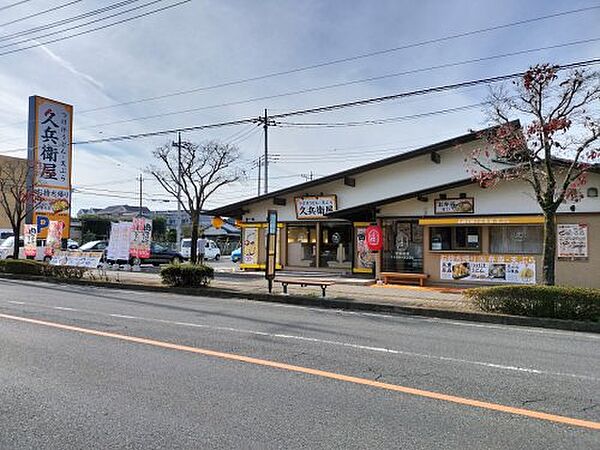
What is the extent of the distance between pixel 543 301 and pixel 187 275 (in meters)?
9.97

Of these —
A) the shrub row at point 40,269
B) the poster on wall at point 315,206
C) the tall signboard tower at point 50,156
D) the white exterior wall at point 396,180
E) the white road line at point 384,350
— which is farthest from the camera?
the tall signboard tower at point 50,156

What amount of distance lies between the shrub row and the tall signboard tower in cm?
574

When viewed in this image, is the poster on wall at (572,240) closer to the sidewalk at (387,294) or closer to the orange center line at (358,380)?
the sidewalk at (387,294)

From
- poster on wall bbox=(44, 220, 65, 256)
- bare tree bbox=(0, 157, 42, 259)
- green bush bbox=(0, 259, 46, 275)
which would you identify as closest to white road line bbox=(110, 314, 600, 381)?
green bush bbox=(0, 259, 46, 275)

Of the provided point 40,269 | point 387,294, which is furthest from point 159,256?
point 387,294

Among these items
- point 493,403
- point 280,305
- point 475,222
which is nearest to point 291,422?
point 493,403

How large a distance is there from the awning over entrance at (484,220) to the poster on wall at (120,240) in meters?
13.9

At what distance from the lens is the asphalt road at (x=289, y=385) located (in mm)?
3891

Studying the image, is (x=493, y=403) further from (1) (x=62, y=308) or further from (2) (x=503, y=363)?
(1) (x=62, y=308)

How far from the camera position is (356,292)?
14.4 m

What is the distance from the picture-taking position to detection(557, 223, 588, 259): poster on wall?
15062 millimetres

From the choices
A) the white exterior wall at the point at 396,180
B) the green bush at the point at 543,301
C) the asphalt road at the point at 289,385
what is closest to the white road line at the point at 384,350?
the asphalt road at the point at 289,385

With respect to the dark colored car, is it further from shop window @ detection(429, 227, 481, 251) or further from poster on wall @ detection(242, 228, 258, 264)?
shop window @ detection(429, 227, 481, 251)

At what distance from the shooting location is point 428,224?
17.0 m
